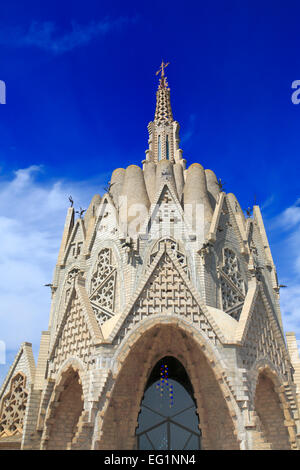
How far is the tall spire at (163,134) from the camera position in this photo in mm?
26969

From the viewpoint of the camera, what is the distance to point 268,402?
14.5 meters

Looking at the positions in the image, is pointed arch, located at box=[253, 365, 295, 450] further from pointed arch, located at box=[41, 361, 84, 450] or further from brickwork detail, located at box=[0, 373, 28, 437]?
brickwork detail, located at box=[0, 373, 28, 437]

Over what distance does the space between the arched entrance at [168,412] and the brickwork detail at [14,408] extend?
6.25 metres

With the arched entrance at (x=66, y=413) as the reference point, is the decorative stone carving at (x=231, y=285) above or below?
above

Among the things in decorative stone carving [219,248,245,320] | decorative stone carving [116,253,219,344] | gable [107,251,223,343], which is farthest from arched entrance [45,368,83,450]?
decorative stone carving [219,248,245,320]

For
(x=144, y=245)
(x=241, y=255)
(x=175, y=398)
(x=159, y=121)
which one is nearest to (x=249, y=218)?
(x=241, y=255)

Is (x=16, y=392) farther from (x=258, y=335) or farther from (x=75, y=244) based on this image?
(x=258, y=335)

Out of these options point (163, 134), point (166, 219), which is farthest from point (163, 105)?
point (166, 219)

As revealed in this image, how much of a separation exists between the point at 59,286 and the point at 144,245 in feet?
18.9

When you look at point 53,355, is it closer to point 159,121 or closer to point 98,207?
point 98,207

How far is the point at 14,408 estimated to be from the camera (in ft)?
57.5

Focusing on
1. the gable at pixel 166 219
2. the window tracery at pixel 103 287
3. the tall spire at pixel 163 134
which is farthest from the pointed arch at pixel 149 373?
the tall spire at pixel 163 134

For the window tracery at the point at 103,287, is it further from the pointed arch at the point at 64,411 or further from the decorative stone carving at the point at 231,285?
the decorative stone carving at the point at 231,285

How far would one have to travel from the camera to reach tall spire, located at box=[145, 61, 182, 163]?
88.5 ft
